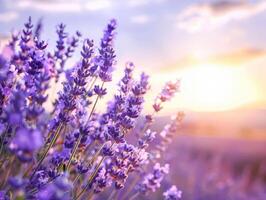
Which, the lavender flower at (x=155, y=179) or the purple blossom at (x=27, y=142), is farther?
the lavender flower at (x=155, y=179)

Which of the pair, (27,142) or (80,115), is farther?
(80,115)

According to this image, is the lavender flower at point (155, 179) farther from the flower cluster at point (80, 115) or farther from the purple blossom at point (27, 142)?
the purple blossom at point (27, 142)

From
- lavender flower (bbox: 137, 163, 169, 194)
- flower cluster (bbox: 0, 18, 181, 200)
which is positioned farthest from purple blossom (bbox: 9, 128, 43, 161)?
lavender flower (bbox: 137, 163, 169, 194)

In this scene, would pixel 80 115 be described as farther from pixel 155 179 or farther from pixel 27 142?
pixel 27 142

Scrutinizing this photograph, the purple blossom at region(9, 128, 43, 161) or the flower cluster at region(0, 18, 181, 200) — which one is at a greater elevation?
the flower cluster at region(0, 18, 181, 200)

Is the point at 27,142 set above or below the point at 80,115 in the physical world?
below

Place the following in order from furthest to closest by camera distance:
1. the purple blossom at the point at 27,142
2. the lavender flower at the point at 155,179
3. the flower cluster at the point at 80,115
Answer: the lavender flower at the point at 155,179 → the flower cluster at the point at 80,115 → the purple blossom at the point at 27,142

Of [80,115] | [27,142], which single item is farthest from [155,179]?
[27,142]

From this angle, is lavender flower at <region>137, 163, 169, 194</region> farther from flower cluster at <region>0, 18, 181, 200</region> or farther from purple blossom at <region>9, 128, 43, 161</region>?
purple blossom at <region>9, 128, 43, 161</region>

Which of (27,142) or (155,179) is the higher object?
(155,179)

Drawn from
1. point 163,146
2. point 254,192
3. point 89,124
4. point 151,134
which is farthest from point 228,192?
point 89,124

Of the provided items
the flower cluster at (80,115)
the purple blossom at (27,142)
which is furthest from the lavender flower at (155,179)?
the purple blossom at (27,142)

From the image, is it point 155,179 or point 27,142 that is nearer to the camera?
point 27,142
